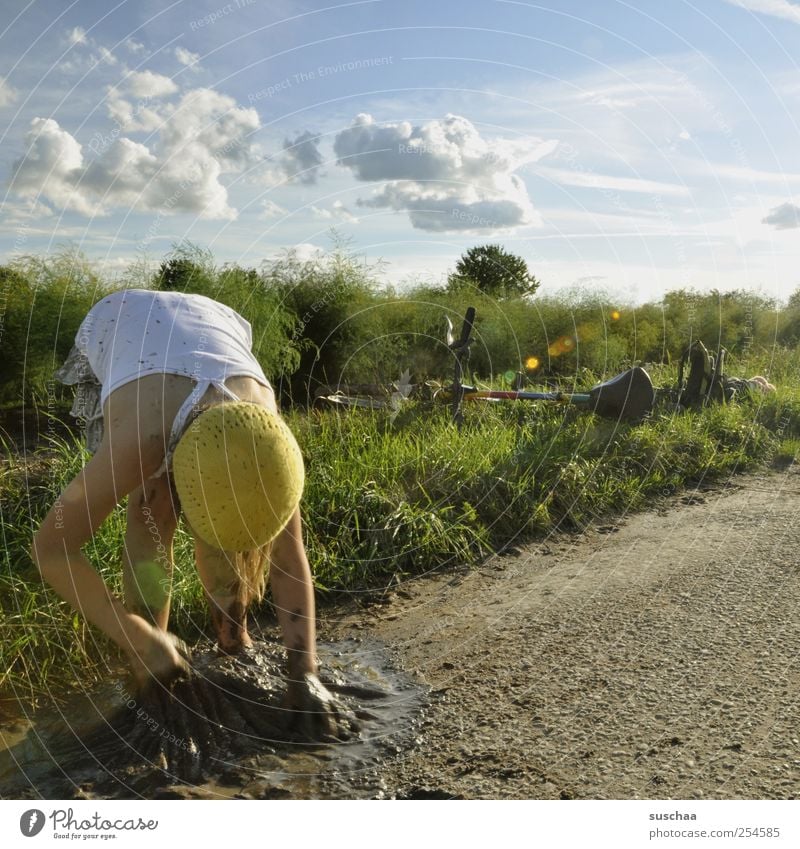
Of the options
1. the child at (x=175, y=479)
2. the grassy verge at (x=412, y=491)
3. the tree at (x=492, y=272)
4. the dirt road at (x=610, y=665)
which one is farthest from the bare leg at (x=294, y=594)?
the tree at (x=492, y=272)

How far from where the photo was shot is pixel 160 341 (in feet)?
8.02

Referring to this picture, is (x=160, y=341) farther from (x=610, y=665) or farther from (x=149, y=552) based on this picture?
(x=610, y=665)

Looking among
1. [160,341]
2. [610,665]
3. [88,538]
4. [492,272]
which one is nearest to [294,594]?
[88,538]

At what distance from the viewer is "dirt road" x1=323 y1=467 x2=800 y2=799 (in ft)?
7.75

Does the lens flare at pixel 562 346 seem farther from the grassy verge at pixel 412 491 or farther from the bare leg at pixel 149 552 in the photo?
the bare leg at pixel 149 552

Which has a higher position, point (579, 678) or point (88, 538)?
point (88, 538)

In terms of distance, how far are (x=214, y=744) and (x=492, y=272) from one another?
16.3ft

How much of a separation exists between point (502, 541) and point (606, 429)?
2058 mm

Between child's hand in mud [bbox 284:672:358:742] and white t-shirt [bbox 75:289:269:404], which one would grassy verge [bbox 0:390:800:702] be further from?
white t-shirt [bbox 75:289:269:404]

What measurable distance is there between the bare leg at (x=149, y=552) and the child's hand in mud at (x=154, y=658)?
48cm

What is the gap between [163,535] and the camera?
10.0 ft

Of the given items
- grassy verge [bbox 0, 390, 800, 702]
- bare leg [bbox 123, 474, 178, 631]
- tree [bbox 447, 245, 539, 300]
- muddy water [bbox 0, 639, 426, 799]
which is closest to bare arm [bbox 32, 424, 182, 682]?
muddy water [bbox 0, 639, 426, 799]

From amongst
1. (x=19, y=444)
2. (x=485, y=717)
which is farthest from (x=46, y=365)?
(x=485, y=717)

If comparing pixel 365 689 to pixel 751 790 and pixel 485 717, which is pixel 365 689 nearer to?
pixel 485 717
